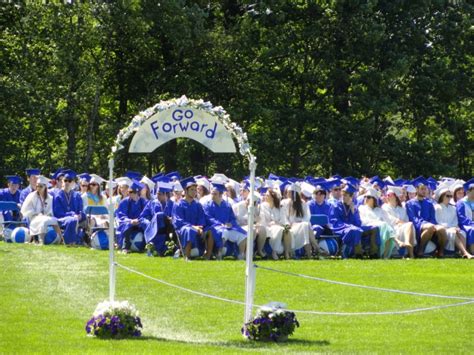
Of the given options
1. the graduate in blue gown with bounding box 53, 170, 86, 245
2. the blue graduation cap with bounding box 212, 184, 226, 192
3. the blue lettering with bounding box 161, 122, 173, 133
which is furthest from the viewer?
the graduate in blue gown with bounding box 53, 170, 86, 245

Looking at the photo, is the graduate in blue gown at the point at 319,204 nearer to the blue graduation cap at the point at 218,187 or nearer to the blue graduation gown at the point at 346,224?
the blue graduation gown at the point at 346,224

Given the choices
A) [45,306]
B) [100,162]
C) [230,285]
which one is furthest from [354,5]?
[45,306]

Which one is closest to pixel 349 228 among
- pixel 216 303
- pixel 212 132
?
pixel 216 303

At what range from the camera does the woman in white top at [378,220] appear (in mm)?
23766

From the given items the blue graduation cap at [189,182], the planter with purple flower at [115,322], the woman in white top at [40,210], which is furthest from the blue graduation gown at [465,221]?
the planter with purple flower at [115,322]

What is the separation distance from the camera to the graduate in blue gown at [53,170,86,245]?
25578 millimetres

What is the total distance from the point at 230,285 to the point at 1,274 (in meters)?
4.14

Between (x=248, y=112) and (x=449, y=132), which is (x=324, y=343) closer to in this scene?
(x=248, y=112)

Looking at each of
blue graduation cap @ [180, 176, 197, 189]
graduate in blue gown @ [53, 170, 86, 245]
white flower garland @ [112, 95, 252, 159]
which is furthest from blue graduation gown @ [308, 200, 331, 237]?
white flower garland @ [112, 95, 252, 159]

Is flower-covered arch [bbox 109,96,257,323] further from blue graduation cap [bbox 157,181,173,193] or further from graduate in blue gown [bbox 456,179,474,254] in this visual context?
graduate in blue gown [bbox 456,179,474,254]

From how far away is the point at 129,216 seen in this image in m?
24.6

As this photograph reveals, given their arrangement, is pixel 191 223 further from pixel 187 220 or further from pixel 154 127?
pixel 154 127

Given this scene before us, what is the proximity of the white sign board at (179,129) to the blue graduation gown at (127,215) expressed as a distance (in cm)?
1041

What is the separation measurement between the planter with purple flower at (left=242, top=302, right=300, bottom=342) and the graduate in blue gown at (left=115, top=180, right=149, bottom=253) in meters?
11.2
